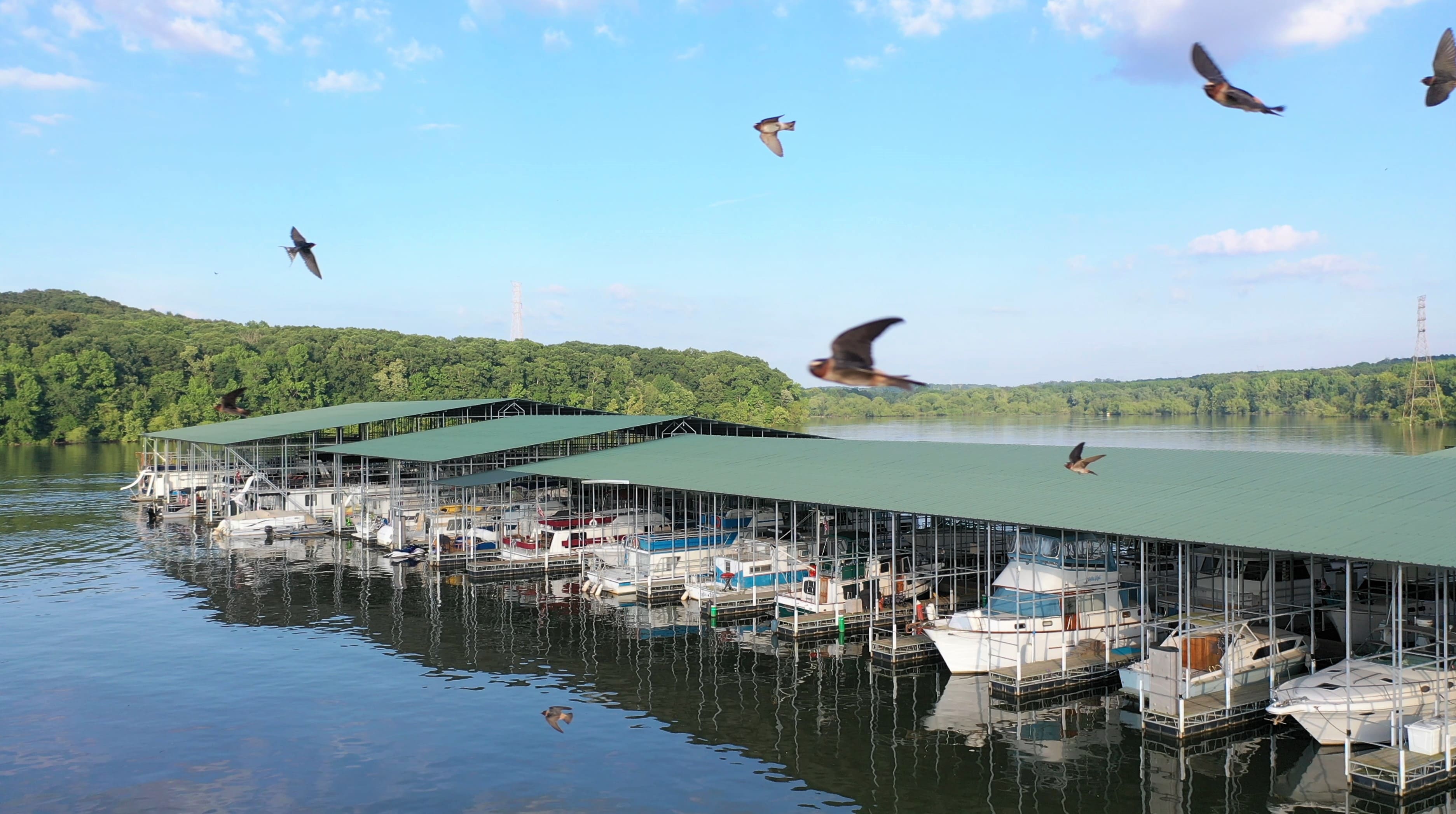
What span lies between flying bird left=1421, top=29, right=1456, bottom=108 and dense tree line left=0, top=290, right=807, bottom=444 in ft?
436

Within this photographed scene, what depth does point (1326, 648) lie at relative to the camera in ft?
92.0

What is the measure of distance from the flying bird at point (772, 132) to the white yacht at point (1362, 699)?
53.4 ft

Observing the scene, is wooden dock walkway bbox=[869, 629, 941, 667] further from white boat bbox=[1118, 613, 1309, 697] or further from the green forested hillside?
the green forested hillside

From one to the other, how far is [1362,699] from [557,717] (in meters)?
17.6

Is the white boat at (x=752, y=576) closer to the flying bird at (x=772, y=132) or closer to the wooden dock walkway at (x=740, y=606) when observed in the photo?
the wooden dock walkway at (x=740, y=606)

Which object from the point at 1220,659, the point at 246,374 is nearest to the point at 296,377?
the point at 246,374

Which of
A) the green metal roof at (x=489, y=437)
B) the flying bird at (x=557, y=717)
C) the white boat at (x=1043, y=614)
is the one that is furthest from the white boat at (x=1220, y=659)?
the green metal roof at (x=489, y=437)

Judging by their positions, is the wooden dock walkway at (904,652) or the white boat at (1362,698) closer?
the white boat at (1362,698)

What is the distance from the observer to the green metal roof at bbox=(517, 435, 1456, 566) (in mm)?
21734

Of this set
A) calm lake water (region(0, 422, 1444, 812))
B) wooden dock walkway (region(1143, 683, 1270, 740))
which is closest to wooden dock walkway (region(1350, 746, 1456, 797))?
calm lake water (region(0, 422, 1444, 812))

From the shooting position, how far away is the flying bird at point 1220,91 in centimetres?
1010

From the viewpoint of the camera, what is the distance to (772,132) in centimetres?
1398

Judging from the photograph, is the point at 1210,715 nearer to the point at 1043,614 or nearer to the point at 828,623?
the point at 1043,614

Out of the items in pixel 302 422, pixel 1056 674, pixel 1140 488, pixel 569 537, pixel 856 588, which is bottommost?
pixel 1056 674
